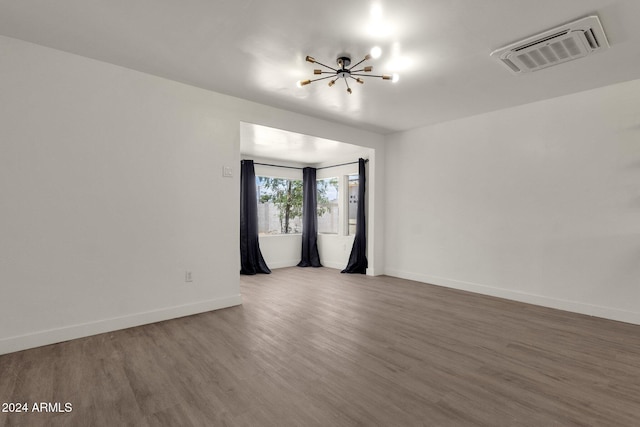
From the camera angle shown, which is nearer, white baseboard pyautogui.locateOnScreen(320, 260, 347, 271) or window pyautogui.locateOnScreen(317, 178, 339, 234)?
white baseboard pyautogui.locateOnScreen(320, 260, 347, 271)

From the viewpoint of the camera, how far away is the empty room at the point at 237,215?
6.84 ft

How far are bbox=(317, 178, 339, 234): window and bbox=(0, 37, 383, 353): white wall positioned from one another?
11.3ft

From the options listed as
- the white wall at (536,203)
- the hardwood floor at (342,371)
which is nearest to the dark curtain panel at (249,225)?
the hardwood floor at (342,371)

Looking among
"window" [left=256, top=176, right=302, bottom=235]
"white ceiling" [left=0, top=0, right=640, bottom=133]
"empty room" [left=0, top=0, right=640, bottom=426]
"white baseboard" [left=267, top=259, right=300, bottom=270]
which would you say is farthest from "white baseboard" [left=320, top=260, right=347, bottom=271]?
"white ceiling" [left=0, top=0, right=640, bottom=133]

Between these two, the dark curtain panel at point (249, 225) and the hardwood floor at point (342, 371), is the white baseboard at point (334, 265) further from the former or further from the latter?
the hardwood floor at point (342, 371)

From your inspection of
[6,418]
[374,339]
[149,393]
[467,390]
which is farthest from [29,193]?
[467,390]

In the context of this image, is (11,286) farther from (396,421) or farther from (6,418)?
(396,421)

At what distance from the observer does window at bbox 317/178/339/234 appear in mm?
7094

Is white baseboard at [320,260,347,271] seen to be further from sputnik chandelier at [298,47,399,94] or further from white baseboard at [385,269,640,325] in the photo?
sputnik chandelier at [298,47,399,94]

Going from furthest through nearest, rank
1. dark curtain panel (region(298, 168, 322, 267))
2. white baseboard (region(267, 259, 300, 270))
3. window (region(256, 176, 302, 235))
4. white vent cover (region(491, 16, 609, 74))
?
1. dark curtain panel (region(298, 168, 322, 267))
2. window (region(256, 176, 302, 235))
3. white baseboard (region(267, 259, 300, 270))
4. white vent cover (region(491, 16, 609, 74))

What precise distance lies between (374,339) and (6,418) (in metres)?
2.55

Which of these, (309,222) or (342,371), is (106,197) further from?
(309,222)

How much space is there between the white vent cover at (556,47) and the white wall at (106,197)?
3.01 m

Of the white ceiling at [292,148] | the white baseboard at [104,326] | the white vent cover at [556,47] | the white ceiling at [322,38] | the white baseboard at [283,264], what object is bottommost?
the white baseboard at [283,264]
